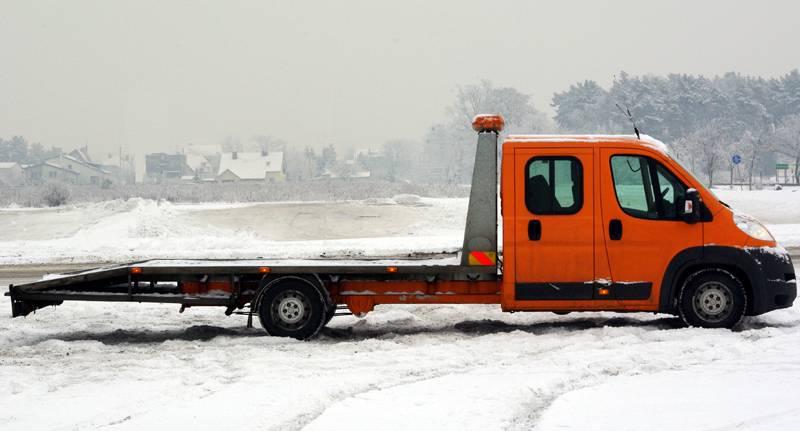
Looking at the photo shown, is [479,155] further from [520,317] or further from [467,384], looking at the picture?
[467,384]

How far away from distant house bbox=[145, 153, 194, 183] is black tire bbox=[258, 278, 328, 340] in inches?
5114

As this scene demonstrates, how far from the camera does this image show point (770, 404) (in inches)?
239

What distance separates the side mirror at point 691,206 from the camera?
880 centimetres

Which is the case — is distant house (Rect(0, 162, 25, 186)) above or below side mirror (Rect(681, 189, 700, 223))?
above

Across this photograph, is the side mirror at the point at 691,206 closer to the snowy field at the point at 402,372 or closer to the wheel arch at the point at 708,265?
the wheel arch at the point at 708,265

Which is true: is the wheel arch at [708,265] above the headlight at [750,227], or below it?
below

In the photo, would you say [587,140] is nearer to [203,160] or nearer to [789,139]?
[789,139]

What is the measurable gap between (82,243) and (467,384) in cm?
1965

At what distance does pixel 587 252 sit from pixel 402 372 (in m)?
2.71

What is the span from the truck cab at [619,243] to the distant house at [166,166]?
131 metres

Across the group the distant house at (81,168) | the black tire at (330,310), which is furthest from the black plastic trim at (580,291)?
the distant house at (81,168)

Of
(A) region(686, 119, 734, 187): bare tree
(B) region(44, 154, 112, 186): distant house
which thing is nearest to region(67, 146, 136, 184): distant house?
(B) region(44, 154, 112, 186): distant house

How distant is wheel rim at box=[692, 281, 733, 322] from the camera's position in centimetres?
895

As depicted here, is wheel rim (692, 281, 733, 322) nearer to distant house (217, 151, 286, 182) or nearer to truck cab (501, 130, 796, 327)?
truck cab (501, 130, 796, 327)
